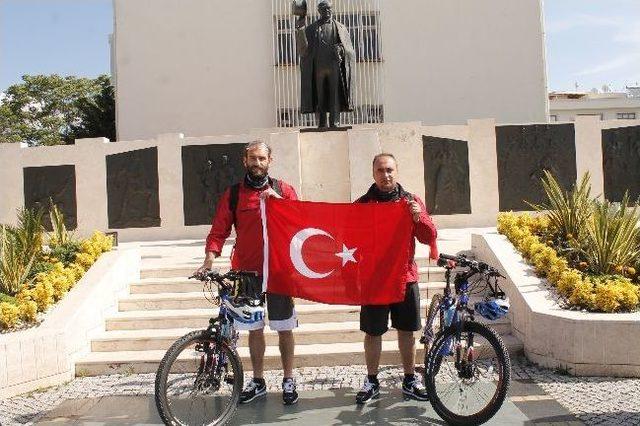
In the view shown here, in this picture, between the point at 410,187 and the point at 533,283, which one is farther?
the point at 410,187

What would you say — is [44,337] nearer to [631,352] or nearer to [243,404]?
[243,404]

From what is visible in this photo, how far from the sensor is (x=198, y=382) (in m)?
4.08

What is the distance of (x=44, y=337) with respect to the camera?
550 cm

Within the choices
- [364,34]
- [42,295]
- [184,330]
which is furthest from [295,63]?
[42,295]

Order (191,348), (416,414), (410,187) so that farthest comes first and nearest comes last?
(410,187) < (416,414) < (191,348)

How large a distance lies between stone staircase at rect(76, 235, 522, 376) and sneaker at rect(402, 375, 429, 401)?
940 millimetres

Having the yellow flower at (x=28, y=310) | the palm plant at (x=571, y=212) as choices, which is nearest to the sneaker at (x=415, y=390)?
the palm plant at (x=571, y=212)

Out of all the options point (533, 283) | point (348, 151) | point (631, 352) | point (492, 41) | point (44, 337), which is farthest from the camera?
point (492, 41)

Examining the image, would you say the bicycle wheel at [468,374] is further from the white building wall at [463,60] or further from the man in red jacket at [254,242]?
the white building wall at [463,60]

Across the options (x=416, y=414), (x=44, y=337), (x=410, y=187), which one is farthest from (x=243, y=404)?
(x=410, y=187)

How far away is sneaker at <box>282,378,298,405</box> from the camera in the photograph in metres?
4.66

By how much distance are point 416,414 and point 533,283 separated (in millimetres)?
2454

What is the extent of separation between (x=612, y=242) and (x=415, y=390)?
2951 mm

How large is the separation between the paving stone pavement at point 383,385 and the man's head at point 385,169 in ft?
5.70
